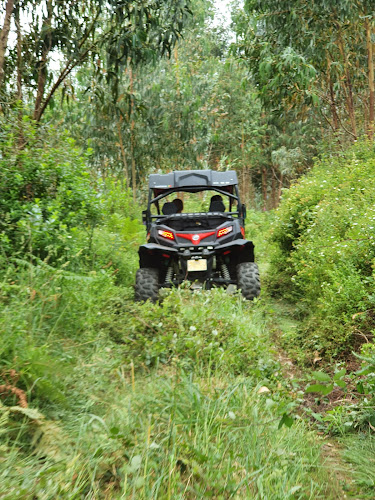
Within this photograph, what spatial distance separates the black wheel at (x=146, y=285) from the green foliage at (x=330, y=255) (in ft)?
6.17

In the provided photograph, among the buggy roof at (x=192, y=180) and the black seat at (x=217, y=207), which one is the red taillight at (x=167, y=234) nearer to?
the buggy roof at (x=192, y=180)

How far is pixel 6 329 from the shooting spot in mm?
3398

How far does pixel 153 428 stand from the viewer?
3.09 m

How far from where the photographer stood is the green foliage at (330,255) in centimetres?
552

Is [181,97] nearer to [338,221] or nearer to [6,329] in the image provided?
[338,221]

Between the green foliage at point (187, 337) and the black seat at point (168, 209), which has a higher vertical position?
the black seat at point (168, 209)

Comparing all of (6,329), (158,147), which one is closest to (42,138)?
(6,329)

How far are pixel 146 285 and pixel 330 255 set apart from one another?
232cm

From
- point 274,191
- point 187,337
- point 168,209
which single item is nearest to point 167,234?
point 168,209

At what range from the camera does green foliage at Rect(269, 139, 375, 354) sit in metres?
5.52

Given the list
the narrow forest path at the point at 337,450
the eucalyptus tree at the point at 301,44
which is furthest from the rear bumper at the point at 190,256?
the eucalyptus tree at the point at 301,44

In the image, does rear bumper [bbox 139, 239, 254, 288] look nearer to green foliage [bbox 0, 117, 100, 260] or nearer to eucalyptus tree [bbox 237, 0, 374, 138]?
green foliage [bbox 0, 117, 100, 260]

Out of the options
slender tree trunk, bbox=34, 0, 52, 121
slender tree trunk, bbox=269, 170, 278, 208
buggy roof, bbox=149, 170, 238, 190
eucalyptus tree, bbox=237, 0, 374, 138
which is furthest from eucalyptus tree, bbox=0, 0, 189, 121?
slender tree trunk, bbox=269, 170, 278, 208

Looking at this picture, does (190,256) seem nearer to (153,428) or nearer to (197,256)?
(197,256)
